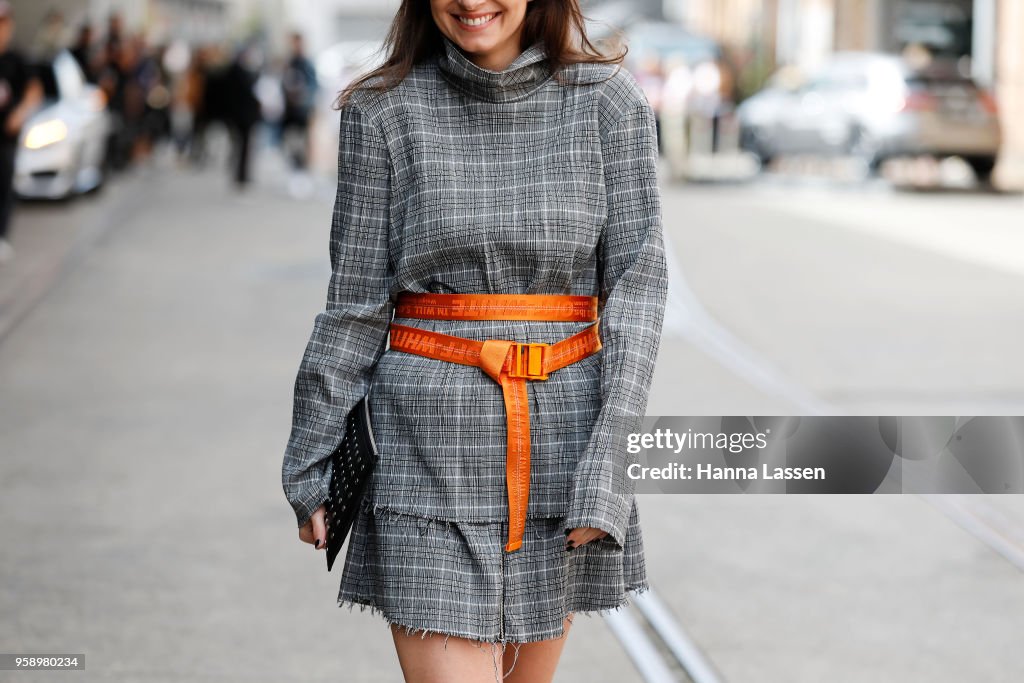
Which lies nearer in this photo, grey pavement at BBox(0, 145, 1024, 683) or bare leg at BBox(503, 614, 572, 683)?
bare leg at BBox(503, 614, 572, 683)

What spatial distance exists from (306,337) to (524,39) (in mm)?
7476

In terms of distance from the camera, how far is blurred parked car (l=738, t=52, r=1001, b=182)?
71.3 feet

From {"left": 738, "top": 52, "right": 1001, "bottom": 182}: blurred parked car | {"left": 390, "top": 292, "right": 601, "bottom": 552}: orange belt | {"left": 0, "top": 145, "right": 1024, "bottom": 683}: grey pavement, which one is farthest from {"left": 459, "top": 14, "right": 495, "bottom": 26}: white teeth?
{"left": 738, "top": 52, "right": 1001, "bottom": 182}: blurred parked car

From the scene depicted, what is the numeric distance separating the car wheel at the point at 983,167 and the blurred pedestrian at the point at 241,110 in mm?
9498

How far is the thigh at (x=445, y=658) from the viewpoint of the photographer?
253 cm

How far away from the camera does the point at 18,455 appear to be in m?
6.86

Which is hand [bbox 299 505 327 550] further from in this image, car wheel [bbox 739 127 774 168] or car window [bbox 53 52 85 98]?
car wheel [bbox 739 127 774 168]

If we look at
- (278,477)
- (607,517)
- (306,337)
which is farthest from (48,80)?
(607,517)

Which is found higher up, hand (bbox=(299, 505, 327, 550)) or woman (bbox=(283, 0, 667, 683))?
woman (bbox=(283, 0, 667, 683))

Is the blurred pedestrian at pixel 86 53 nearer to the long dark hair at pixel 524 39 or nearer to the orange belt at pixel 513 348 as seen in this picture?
the long dark hair at pixel 524 39

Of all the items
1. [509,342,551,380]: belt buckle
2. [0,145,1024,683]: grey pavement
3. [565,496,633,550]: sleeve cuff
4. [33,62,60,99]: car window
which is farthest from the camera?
[33,62,60,99]: car window

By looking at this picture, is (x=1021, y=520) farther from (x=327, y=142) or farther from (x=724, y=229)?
(x=327, y=142)

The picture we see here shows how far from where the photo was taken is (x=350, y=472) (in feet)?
8.61

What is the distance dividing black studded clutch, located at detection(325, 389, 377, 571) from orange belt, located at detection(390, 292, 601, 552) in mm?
140
